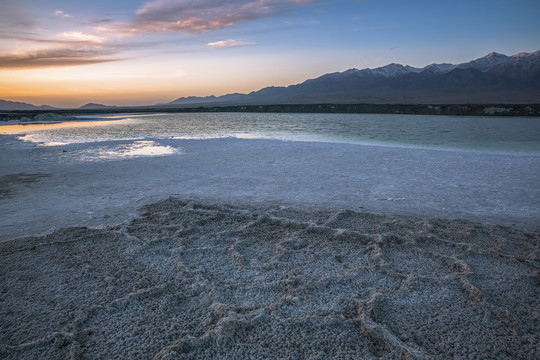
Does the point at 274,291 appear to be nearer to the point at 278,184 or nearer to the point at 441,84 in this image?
the point at 278,184

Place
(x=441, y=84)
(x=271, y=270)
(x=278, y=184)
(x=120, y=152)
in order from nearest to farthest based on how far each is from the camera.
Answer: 1. (x=271, y=270)
2. (x=278, y=184)
3. (x=120, y=152)
4. (x=441, y=84)

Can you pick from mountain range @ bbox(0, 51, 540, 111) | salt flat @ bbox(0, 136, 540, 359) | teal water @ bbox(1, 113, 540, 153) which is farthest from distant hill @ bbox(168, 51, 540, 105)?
salt flat @ bbox(0, 136, 540, 359)

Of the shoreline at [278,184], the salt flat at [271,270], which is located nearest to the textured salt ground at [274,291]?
the salt flat at [271,270]

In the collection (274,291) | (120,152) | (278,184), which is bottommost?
(274,291)

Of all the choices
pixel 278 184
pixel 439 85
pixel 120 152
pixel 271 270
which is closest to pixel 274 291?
pixel 271 270

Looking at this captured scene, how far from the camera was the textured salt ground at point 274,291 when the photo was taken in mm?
2029

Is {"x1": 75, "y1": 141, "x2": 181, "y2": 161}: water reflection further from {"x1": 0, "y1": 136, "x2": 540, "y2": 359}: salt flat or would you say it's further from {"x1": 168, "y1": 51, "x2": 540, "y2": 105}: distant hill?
{"x1": 168, "y1": 51, "x2": 540, "y2": 105}: distant hill

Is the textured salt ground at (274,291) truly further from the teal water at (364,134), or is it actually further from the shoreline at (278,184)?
the teal water at (364,134)

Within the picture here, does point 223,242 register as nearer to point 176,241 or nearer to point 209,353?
point 176,241

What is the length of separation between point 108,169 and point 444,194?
7.24 m

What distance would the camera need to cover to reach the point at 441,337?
6.84 feet

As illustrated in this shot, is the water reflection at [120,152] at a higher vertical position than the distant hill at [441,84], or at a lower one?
lower

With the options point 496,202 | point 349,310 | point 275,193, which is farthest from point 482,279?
point 275,193

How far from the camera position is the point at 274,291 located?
8.58 ft
